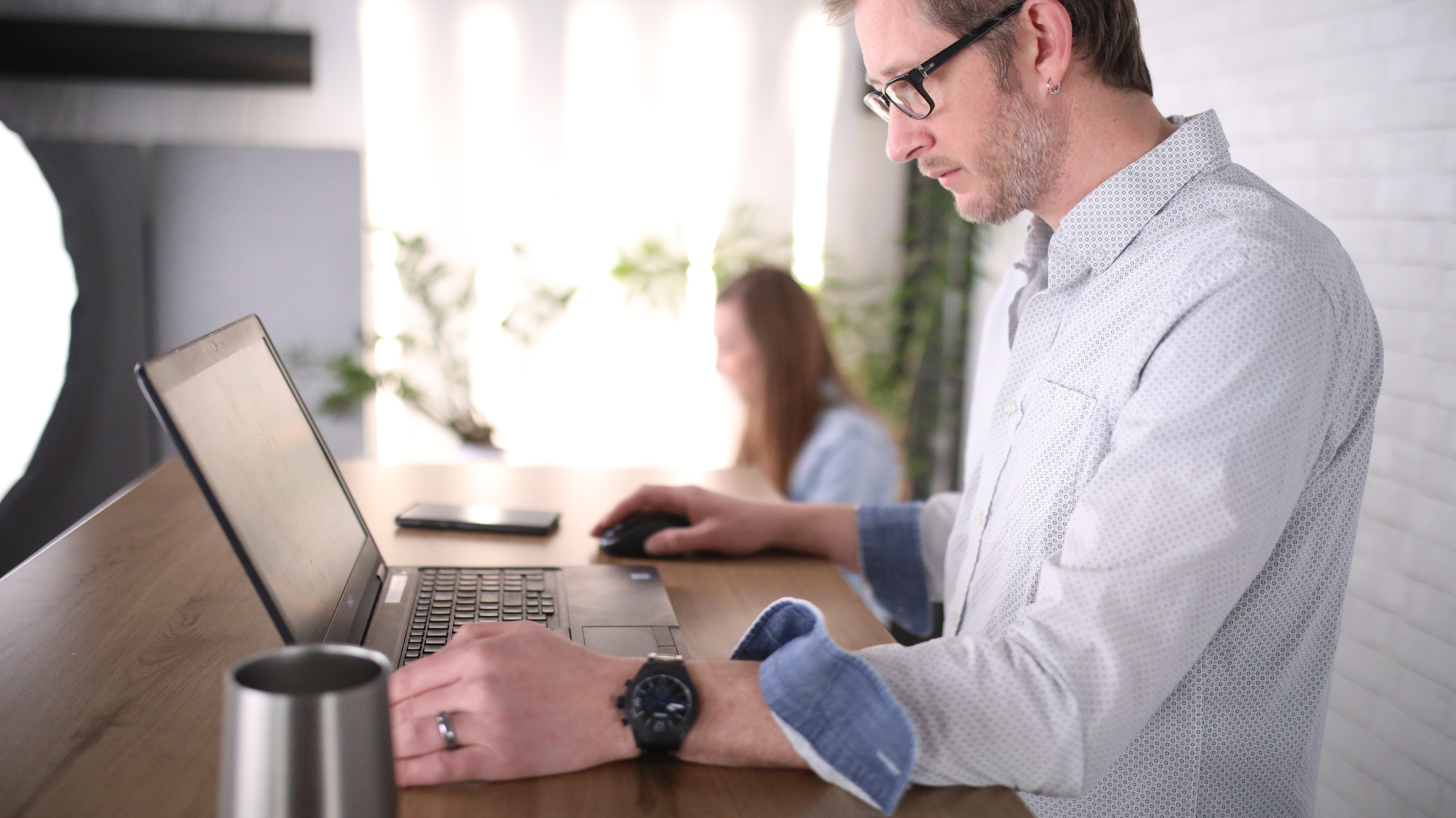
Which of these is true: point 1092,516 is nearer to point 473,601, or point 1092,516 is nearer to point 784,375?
point 473,601

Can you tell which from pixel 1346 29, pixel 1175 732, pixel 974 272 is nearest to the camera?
pixel 1175 732

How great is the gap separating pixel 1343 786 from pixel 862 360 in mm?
2514

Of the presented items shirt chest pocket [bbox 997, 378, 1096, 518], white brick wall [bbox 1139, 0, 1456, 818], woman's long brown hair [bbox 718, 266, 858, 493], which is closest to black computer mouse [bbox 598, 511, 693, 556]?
shirt chest pocket [bbox 997, 378, 1096, 518]

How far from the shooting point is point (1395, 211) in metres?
1.88

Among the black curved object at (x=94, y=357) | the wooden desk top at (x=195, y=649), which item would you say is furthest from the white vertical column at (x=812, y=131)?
the wooden desk top at (x=195, y=649)

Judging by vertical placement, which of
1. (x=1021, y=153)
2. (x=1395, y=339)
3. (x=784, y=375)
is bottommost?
(x=784, y=375)

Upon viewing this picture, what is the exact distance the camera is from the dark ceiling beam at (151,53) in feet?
11.6

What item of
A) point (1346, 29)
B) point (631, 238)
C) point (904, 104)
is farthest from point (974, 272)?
point (904, 104)

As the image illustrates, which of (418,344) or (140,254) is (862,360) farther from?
(140,254)

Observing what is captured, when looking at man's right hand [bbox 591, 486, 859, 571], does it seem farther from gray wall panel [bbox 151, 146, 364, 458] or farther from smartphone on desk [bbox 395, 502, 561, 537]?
gray wall panel [bbox 151, 146, 364, 458]

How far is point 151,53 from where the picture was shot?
3.63 meters

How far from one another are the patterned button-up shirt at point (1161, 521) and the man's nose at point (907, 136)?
0.21 m

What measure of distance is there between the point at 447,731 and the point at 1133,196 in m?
0.85

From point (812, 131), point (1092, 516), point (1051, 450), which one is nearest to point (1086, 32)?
point (1051, 450)
